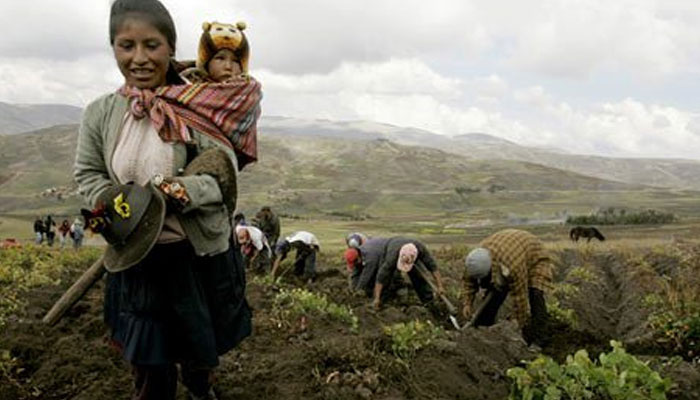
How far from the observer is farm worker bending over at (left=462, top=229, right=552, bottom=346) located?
289 inches

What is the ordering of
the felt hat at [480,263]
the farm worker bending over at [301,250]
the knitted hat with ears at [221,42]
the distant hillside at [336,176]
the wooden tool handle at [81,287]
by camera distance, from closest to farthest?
the knitted hat with ears at [221,42]
the wooden tool handle at [81,287]
the felt hat at [480,263]
the farm worker bending over at [301,250]
the distant hillside at [336,176]

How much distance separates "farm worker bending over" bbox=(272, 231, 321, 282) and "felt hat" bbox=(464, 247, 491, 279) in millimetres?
5396

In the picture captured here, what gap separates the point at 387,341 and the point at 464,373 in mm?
625

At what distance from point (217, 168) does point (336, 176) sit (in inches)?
5496

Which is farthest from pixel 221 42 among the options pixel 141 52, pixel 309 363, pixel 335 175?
pixel 335 175

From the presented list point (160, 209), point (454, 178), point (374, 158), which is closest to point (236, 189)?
point (160, 209)

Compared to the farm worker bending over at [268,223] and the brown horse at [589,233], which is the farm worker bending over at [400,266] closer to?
the farm worker bending over at [268,223]

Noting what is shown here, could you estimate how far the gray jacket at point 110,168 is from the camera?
2.86 m

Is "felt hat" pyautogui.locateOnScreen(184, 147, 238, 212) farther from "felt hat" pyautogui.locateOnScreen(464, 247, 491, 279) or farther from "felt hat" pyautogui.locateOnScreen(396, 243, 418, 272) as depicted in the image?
"felt hat" pyautogui.locateOnScreen(396, 243, 418, 272)

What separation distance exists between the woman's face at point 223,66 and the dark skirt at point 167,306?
31.6 inches

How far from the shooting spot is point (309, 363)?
15.9 feet

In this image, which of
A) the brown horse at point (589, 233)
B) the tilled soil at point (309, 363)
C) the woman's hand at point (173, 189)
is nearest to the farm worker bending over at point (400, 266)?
the tilled soil at point (309, 363)

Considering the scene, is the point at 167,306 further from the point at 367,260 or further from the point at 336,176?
the point at 336,176

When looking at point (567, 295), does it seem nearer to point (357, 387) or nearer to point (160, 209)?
point (357, 387)
